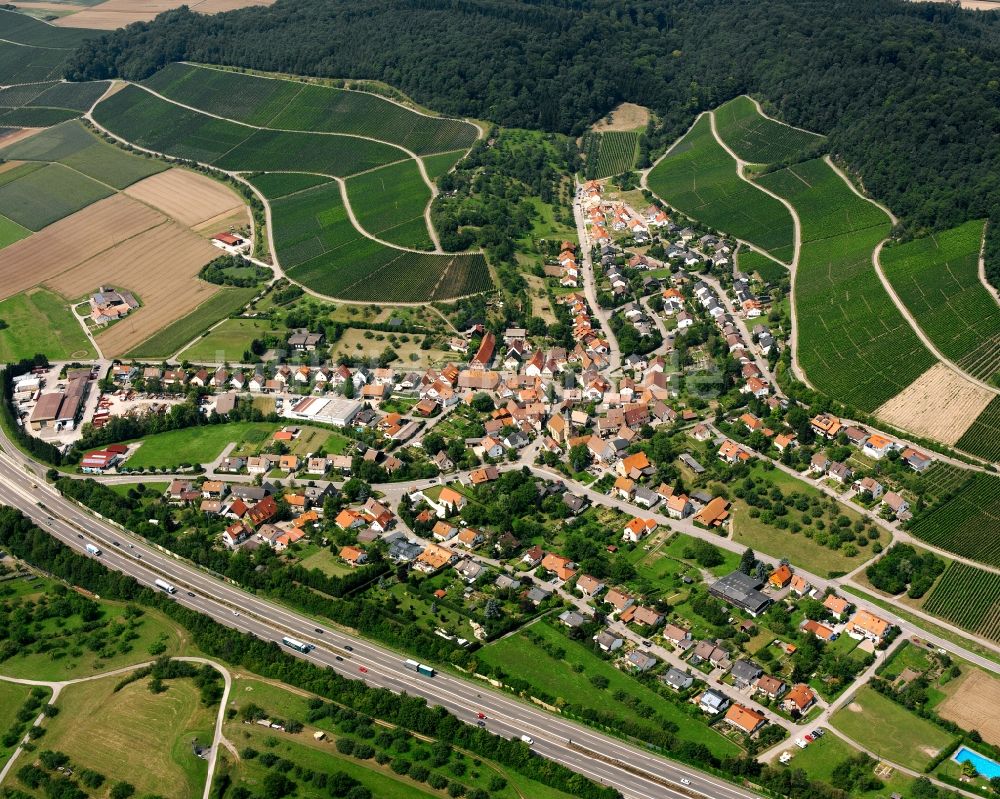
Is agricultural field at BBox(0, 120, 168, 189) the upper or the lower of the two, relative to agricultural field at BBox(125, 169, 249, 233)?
lower

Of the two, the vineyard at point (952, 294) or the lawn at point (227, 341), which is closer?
the vineyard at point (952, 294)

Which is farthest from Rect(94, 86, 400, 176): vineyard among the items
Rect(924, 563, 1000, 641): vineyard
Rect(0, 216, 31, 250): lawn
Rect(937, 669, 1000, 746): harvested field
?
Rect(937, 669, 1000, 746): harvested field

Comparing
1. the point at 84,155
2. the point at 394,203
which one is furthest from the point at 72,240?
the point at 394,203

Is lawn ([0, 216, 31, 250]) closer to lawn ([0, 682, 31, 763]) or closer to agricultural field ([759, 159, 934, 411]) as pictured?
lawn ([0, 682, 31, 763])

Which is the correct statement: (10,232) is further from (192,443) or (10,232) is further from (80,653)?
(80,653)

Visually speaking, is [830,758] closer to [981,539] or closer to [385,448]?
[981,539]

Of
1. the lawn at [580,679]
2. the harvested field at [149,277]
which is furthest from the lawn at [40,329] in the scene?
the lawn at [580,679]

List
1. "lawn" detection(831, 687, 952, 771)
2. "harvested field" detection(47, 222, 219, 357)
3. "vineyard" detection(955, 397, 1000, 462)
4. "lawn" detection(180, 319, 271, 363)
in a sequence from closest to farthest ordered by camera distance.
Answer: "lawn" detection(831, 687, 952, 771) → "vineyard" detection(955, 397, 1000, 462) → "lawn" detection(180, 319, 271, 363) → "harvested field" detection(47, 222, 219, 357)

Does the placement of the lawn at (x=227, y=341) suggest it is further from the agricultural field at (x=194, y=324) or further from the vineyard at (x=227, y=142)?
the vineyard at (x=227, y=142)
